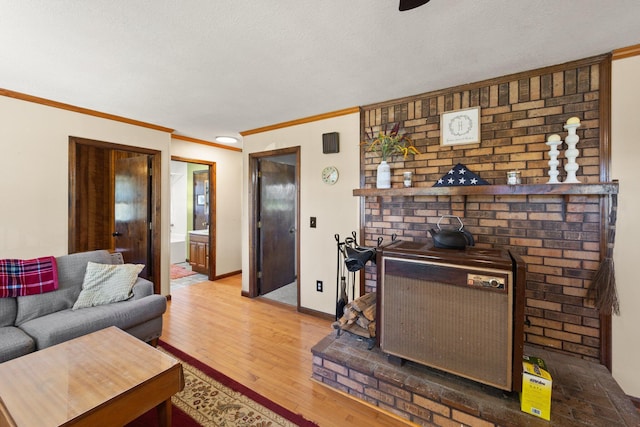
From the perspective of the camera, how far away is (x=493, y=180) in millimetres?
2281

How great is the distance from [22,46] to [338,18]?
6.92ft

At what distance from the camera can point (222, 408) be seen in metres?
1.80

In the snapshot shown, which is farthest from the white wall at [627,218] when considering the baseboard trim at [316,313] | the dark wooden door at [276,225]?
the dark wooden door at [276,225]

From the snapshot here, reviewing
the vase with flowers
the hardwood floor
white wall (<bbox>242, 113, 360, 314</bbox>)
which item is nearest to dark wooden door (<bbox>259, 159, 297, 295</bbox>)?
the hardwood floor

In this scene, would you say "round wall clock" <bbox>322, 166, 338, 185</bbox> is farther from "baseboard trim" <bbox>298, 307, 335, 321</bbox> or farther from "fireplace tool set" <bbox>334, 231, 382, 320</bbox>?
"baseboard trim" <bbox>298, 307, 335, 321</bbox>

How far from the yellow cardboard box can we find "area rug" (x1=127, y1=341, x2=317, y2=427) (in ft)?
3.98

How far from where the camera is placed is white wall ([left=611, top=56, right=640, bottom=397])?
183cm

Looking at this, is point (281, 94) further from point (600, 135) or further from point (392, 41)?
point (600, 135)

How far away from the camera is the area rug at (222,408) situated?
169 cm

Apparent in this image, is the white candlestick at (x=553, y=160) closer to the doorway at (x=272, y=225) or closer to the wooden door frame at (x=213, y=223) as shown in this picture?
the doorway at (x=272, y=225)

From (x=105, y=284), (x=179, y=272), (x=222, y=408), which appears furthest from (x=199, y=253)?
(x=222, y=408)

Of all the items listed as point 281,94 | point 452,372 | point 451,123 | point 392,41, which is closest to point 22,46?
point 281,94

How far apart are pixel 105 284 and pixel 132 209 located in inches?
68.0

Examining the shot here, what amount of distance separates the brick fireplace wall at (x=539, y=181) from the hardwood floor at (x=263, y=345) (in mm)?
1462
